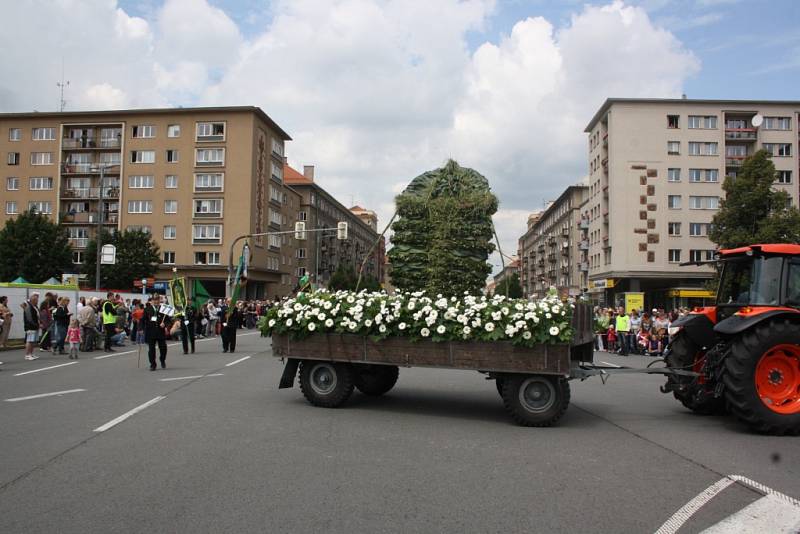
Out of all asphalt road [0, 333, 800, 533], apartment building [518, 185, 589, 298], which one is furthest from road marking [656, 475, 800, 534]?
apartment building [518, 185, 589, 298]

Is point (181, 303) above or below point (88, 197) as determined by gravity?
below

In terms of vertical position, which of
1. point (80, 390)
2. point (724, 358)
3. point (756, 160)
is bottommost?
point (80, 390)

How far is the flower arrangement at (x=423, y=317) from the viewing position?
317 inches

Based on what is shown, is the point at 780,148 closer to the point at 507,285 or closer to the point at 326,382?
the point at 507,285

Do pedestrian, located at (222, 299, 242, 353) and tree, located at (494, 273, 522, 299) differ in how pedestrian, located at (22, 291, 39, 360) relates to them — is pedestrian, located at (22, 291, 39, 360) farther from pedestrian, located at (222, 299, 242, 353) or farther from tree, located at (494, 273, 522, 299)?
tree, located at (494, 273, 522, 299)

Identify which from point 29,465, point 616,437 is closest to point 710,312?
point 616,437

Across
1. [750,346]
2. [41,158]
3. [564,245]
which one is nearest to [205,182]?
[41,158]

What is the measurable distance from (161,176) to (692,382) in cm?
5988

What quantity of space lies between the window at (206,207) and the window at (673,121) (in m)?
43.3

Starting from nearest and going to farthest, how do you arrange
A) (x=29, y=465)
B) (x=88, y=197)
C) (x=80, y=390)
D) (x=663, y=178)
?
1. (x=29, y=465)
2. (x=80, y=390)
3. (x=663, y=178)
4. (x=88, y=197)

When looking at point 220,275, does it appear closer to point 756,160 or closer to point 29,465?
point 756,160

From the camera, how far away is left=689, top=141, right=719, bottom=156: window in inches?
2325

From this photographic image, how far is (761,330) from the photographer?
26.0 feet

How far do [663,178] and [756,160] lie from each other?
71.3 feet
